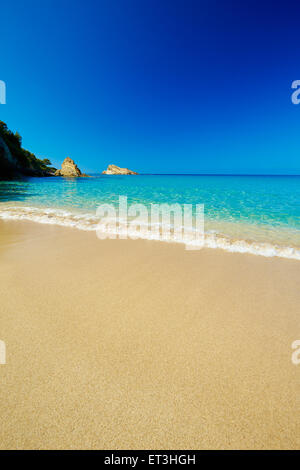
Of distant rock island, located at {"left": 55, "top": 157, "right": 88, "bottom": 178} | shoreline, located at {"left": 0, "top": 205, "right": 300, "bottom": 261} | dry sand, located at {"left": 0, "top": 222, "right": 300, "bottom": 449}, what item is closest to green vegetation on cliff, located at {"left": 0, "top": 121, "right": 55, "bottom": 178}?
distant rock island, located at {"left": 55, "top": 157, "right": 88, "bottom": 178}

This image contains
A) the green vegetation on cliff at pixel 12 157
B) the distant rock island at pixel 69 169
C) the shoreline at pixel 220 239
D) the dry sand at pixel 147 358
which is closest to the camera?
the dry sand at pixel 147 358

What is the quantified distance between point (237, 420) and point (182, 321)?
885mm

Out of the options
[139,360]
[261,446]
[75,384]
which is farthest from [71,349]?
[261,446]

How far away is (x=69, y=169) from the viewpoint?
72.6m

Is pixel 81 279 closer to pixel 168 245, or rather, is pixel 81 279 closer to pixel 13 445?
pixel 13 445

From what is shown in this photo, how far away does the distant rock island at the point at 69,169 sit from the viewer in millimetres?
71975

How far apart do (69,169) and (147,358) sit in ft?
271

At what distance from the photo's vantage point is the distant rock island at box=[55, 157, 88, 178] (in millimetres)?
71975

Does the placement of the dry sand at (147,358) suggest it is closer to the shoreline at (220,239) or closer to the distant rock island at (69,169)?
the shoreline at (220,239)

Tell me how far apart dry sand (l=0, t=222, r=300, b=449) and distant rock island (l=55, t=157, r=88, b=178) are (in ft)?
258

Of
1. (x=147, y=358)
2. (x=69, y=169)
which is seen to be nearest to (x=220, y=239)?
(x=147, y=358)

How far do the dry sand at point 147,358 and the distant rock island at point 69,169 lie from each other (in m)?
78.7

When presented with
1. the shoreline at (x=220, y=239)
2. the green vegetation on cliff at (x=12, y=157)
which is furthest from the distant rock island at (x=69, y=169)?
the shoreline at (x=220, y=239)

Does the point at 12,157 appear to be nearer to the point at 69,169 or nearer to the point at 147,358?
the point at 69,169
